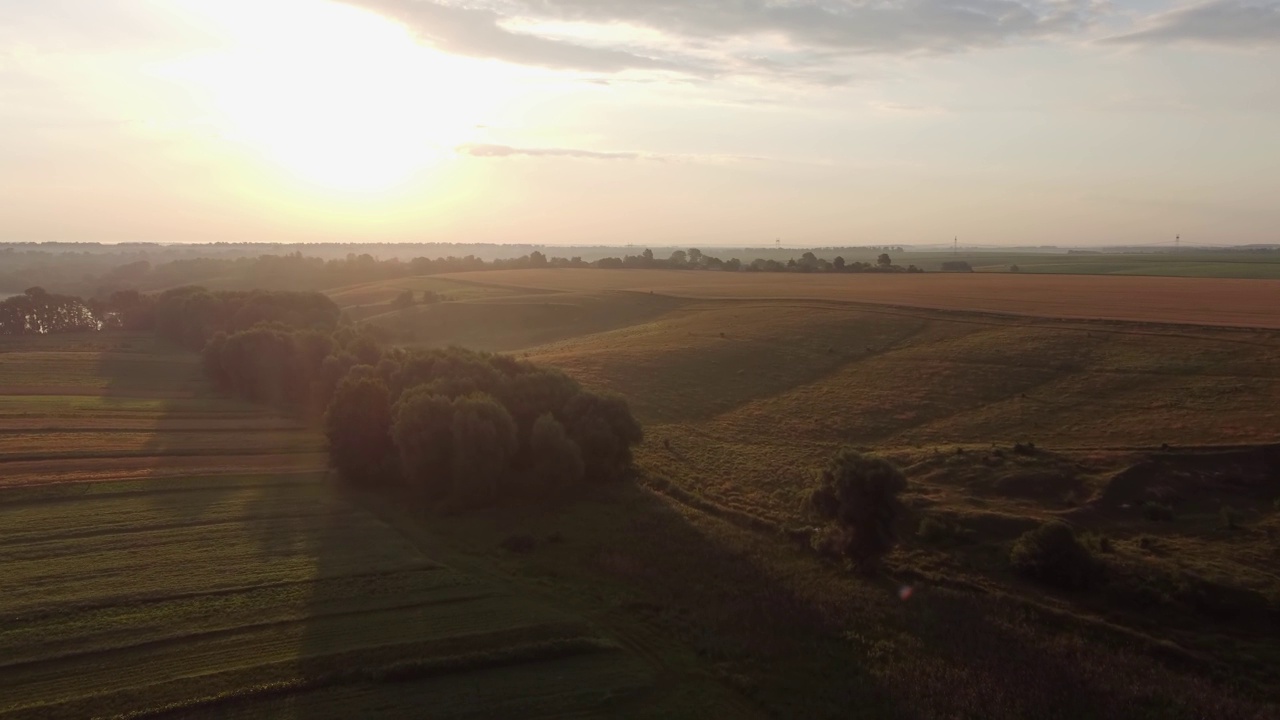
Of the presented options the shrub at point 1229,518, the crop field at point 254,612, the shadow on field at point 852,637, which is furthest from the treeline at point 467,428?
the shrub at point 1229,518

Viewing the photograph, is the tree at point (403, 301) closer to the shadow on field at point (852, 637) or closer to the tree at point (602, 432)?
the tree at point (602, 432)

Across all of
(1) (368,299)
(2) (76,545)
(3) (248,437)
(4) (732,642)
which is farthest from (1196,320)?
(1) (368,299)

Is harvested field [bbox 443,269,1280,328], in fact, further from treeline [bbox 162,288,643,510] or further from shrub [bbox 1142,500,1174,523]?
treeline [bbox 162,288,643,510]

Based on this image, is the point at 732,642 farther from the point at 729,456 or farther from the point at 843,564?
the point at 729,456

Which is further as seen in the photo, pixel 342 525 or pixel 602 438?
pixel 602 438

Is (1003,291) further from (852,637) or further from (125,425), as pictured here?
(125,425)

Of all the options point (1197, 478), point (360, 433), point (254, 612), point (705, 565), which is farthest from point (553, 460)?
point (1197, 478)
